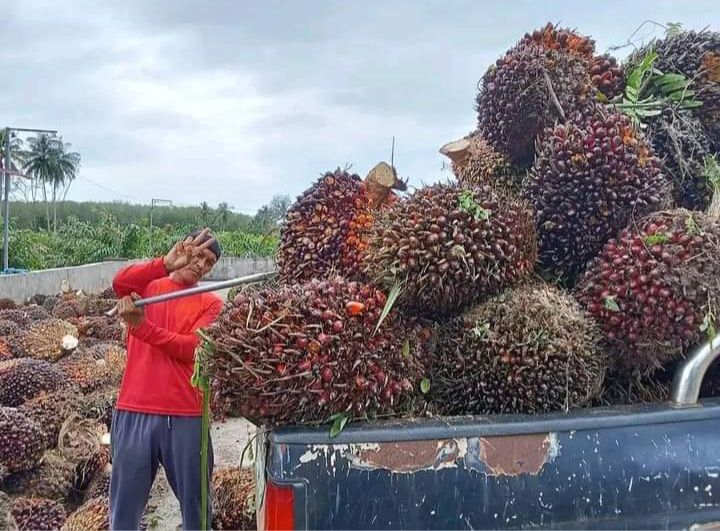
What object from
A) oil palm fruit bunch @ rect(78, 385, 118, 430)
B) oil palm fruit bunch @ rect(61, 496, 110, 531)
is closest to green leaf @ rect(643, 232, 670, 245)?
oil palm fruit bunch @ rect(61, 496, 110, 531)

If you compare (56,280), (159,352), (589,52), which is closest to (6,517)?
(159,352)

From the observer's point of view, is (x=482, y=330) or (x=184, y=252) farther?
(x=184, y=252)

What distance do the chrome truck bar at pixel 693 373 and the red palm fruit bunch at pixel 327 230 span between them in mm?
1044

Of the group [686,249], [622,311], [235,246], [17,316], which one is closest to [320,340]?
A: [622,311]

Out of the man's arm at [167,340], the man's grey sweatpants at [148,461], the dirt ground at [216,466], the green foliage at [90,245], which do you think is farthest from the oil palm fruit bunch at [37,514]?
the green foliage at [90,245]

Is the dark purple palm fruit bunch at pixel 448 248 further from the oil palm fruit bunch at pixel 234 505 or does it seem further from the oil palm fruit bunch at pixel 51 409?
the oil palm fruit bunch at pixel 51 409

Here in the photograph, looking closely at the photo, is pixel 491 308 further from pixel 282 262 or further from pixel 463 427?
pixel 282 262

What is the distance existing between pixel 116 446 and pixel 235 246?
2523 cm

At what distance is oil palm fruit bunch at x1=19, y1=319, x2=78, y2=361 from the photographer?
272 inches

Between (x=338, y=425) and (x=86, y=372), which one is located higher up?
(x=338, y=425)

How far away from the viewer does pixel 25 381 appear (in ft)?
16.9

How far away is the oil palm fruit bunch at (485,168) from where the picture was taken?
2695 millimetres

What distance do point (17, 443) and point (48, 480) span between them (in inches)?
12.5

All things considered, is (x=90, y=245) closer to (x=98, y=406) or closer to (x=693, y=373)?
(x=98, y=406)
